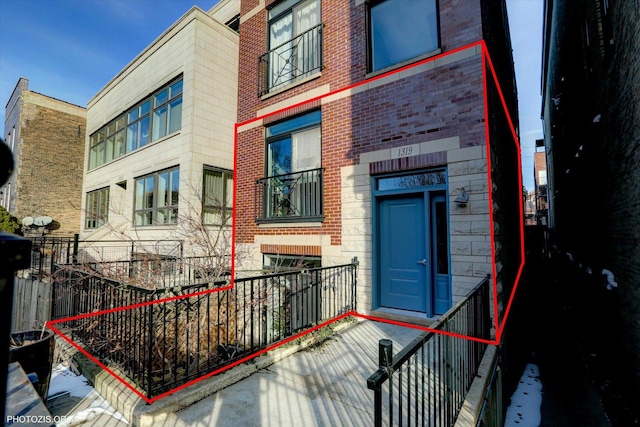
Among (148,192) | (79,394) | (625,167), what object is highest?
(148,192)

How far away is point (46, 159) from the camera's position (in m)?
18.6

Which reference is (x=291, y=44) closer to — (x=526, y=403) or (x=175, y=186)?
(x=175, y=186)

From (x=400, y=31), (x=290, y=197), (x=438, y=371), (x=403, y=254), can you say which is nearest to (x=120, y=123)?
(x=290, y=197)

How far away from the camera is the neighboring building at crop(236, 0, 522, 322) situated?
208 inches

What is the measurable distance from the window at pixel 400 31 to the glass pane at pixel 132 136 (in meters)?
10.7

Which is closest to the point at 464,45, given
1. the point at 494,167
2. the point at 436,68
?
the point at 436,68

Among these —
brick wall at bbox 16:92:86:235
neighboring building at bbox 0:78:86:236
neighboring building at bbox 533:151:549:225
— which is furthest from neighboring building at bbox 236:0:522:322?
neighboring building at bbox 533:151:549:225

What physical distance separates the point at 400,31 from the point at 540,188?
102 ft

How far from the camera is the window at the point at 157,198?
10969 millimetres

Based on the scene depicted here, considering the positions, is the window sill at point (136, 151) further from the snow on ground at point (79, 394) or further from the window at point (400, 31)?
the snow on ground at point (79, 394)

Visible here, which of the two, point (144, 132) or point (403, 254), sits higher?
point (144, 132)

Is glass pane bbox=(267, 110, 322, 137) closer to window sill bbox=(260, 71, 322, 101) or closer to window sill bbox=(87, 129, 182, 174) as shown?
window sill bbox=(260, 71, 322, 101)

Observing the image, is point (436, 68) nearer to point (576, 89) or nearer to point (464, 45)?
point (464, 45)

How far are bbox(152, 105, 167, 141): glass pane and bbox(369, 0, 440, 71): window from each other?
8.27 meters
